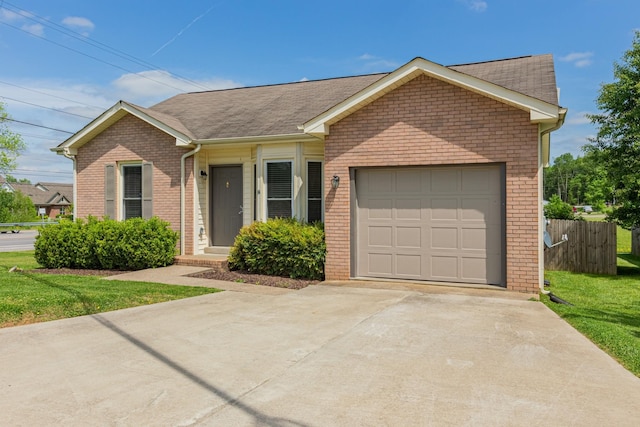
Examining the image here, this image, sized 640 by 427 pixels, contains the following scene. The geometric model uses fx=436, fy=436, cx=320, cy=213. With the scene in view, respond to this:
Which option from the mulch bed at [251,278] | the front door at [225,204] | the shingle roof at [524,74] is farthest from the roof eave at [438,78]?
the front door at [225,204]

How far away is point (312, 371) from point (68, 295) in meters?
4.98

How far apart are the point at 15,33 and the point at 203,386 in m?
23.8

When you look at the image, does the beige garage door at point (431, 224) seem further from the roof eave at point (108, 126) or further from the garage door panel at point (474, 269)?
the roof eave at point (108, 126)

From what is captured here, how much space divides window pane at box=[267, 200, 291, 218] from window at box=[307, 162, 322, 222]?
0.55m

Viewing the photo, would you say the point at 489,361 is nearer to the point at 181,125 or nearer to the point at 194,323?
the point at 194,323

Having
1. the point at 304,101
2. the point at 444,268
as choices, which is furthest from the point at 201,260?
the point at 444,268

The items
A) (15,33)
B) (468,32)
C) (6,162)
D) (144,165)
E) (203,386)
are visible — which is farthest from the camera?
(6,162)

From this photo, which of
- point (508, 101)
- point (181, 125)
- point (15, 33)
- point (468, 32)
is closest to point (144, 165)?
point (181, 125)

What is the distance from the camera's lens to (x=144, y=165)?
40.0ft

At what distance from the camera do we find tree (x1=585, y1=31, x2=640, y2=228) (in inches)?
536

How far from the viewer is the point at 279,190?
36.2 ft

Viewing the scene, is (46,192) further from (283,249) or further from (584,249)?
(584,249)

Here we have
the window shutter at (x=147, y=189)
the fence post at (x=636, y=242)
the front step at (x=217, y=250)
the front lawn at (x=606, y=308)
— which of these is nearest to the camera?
the front lawn at (x=606, y=308)

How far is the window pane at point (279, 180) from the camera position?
1095 cm
